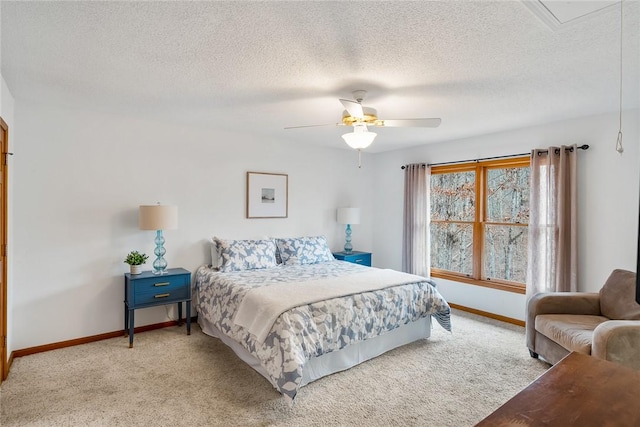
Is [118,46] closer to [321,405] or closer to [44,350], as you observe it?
[321,405]

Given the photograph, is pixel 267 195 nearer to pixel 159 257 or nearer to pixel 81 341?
pixel 159 257

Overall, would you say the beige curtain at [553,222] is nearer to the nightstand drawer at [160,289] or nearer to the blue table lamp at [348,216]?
the blue table lamp at [348,216]

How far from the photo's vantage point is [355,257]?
5.31 metres

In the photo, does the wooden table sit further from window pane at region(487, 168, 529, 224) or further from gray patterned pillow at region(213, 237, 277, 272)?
window pane at region(487, 168, 529, 224)

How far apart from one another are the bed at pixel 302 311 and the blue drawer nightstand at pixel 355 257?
0.87 m

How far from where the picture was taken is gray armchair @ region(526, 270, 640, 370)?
2.31 metres

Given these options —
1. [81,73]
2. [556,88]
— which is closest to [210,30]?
[81,73]

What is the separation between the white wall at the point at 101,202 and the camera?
3311 mm

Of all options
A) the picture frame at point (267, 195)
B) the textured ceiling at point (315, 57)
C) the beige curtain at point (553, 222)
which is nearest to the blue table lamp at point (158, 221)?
the textured ceiling at point (315, 57)

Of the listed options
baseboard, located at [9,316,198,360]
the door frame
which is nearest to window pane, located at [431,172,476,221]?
baseboard, located at [9,316,198,360]

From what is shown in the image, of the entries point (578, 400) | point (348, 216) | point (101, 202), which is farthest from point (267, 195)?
point (578, 400)

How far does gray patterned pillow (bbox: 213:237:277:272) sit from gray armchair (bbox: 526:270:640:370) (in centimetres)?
289

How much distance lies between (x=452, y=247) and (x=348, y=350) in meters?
2.74

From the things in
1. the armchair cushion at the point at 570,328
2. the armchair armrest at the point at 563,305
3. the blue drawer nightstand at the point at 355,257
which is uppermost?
the blue drawer nightstand at the point at 355,257
